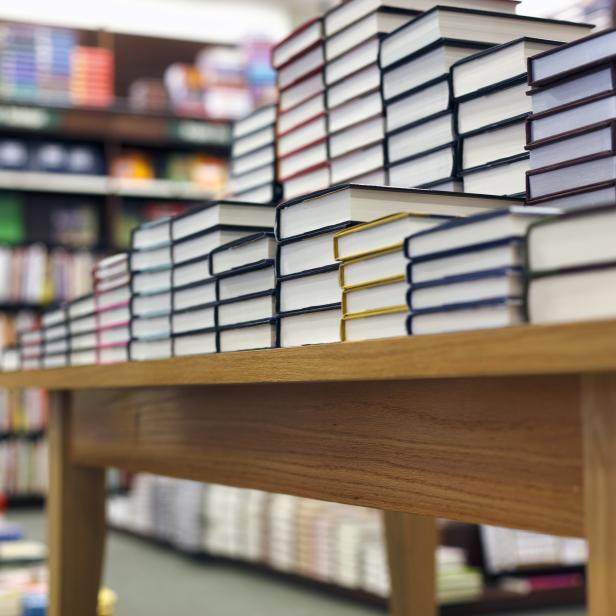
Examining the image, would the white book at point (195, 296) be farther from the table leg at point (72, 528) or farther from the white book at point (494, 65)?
the table leg at point (72, 528)

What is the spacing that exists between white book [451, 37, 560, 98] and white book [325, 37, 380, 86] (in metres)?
Result: 0.19

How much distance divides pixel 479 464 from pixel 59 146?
17.4ft

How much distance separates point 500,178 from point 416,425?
0.33m

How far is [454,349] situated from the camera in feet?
2.17

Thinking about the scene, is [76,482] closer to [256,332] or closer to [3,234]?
[256,332]

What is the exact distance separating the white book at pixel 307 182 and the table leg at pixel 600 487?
746mm

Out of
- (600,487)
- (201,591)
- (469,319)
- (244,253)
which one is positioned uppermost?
(244,253)

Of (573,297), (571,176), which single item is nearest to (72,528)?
(571,176)

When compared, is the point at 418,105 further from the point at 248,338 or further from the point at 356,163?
the point at 248,338

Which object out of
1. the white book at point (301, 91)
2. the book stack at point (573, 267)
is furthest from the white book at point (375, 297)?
the white book at point (301, 91)

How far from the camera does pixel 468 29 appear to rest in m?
1.14

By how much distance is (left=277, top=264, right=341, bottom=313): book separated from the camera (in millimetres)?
904

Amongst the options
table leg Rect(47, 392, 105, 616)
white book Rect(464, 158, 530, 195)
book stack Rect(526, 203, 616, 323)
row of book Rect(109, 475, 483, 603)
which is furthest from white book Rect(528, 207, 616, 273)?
row of book Rect(109, 475, 483, 603)

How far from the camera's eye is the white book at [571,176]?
0.81 m
